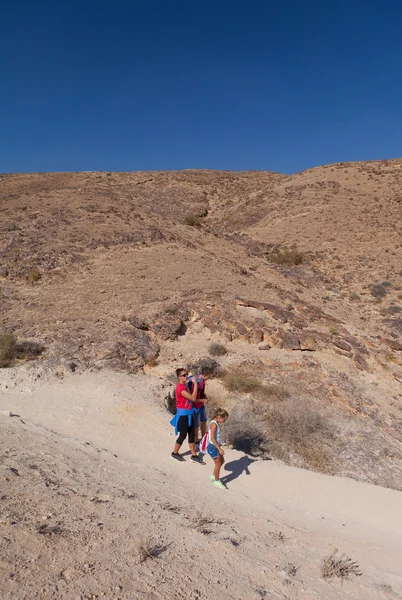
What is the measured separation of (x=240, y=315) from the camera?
13.4 m

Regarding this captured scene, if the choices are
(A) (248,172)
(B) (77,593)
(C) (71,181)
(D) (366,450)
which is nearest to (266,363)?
(D) (366,450)

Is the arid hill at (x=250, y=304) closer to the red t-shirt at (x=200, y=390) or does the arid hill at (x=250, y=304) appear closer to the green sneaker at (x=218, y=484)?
the red t-shirt at (x=200, y=390)

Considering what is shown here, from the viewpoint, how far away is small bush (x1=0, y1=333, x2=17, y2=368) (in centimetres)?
956

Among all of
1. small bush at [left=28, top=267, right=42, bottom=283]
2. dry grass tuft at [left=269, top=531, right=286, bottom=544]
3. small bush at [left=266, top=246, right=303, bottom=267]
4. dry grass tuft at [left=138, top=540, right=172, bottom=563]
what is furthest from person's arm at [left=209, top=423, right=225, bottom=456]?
small bush at [left=266, top=246, right=303, bottom=267]

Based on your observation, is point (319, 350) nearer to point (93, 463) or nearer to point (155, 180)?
point (93, 463)

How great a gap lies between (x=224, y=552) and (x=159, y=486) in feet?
6.09

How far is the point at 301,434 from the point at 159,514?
4.77m

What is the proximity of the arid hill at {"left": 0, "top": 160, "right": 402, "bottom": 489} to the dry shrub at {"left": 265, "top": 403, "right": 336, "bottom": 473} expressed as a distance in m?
0.03

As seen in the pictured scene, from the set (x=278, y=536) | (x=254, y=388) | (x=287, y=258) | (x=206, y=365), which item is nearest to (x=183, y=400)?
(x=278, y=536)

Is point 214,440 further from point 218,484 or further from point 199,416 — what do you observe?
point 199,416

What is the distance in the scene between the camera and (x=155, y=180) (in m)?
41.5

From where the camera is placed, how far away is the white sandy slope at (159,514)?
10.4 ft

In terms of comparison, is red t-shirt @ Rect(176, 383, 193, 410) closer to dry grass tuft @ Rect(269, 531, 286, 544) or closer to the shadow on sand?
the shadow on sand

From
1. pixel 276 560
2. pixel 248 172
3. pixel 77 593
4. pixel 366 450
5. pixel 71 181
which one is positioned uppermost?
pixel 248 172
